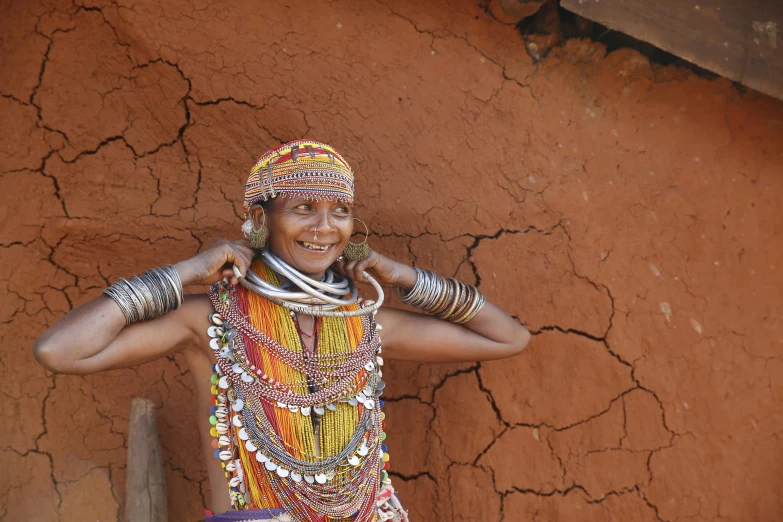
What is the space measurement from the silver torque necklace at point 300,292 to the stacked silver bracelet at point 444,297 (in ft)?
0.82

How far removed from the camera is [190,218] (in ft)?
13.1

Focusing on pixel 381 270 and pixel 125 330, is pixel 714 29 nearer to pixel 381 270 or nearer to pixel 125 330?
pixel 381 270

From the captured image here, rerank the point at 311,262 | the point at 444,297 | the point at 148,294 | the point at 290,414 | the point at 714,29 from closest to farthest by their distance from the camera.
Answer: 1. the point at 148,294
2. the point at 290,414
3. the point at 311,262
4. the point at 444,297
5. the point at 714,29

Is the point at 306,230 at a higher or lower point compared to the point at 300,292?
higher

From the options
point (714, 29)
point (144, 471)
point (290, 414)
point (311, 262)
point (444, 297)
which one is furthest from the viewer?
point (714, 29)

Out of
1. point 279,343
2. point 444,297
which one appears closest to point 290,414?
point 279,343

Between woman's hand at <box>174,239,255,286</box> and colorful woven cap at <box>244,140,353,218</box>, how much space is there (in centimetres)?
17

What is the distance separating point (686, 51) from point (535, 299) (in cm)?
130

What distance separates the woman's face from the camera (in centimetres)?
307

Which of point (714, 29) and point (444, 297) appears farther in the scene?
Result: point (714, 29)

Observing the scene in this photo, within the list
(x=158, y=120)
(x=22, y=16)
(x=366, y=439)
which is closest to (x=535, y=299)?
(x=366, y=439)

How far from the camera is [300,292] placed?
10.2ft

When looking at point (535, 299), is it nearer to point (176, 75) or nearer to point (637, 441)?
point (637, 441)

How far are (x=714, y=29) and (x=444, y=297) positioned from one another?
1787 millimetres
